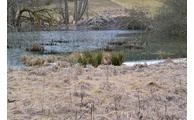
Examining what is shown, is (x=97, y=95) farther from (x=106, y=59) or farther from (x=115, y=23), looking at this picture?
(x=115, y=23)

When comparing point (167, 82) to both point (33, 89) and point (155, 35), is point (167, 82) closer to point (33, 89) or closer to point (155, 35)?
point (33, 89)

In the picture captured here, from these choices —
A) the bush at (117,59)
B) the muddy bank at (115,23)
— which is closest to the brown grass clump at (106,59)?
the bush at (117,59)

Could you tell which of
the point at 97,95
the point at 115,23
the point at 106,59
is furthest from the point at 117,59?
the point at 115,23

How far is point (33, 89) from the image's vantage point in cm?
486

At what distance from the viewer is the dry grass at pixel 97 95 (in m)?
3.50

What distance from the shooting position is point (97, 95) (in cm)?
445

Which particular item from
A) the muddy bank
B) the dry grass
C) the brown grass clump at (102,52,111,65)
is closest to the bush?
the brown grass clump at (102,52,111,65)

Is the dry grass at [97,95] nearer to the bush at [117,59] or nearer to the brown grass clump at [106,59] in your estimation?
the brown grass clump at [106,59]

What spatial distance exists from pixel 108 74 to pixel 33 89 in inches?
81.7
